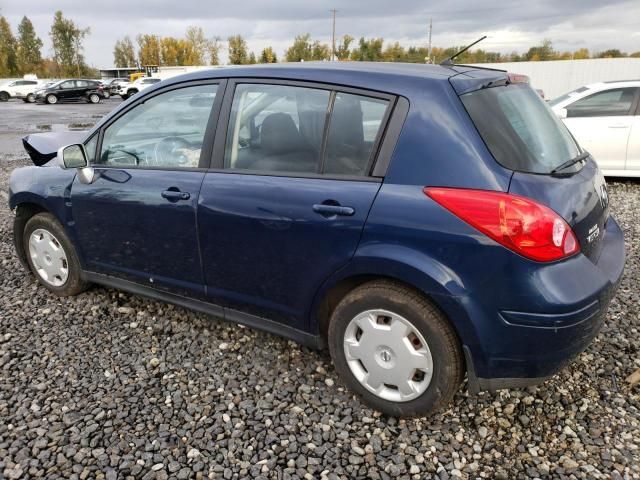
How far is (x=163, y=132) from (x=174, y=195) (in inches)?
23.5

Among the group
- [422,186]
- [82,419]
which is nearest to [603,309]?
[422,186]

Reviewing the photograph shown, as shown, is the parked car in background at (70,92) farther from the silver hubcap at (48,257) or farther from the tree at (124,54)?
the tree at (124,54)

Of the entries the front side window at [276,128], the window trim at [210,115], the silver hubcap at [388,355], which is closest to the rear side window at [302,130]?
the front side window at [276,128]

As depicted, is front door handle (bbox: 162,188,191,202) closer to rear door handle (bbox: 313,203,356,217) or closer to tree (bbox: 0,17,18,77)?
rear door handle (bbox: 313,203,356,217)

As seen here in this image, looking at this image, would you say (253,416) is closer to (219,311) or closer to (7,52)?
(219,311)

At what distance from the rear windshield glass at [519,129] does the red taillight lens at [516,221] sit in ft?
0.64

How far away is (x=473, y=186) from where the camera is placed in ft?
7.18

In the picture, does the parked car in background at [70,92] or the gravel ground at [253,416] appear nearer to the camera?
the gravel ground at [253,416]

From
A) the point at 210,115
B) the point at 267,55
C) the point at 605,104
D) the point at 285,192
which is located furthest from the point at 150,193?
the point at 267,55

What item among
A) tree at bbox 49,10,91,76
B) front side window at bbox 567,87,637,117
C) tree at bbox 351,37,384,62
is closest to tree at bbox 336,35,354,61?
tree at bbox 351,37,384,62

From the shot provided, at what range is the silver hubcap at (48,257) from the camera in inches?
155

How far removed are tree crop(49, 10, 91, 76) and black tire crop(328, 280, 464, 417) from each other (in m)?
73.8

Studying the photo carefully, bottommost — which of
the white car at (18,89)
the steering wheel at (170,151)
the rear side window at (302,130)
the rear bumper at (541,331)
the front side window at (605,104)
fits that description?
the white car at (18,89)

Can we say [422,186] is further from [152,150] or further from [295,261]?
[152,150]
